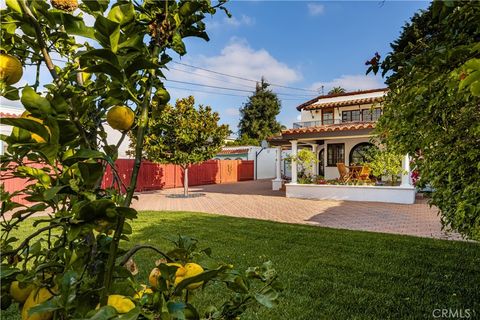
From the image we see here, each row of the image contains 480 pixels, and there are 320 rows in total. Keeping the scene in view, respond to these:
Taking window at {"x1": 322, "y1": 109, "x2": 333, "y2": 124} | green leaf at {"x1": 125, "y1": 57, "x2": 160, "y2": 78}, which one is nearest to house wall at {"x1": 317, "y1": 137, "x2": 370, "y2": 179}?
window at {"x1": 322, "y1": 109, "x2": 333, "y2": 124}

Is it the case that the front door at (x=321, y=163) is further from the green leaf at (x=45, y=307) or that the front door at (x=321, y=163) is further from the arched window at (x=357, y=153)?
the green leaf at (x=45, y=307)

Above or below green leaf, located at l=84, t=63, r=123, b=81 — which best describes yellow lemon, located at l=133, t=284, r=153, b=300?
below

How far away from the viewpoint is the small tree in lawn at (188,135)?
14898mm

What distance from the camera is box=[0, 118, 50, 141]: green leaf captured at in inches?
23.0

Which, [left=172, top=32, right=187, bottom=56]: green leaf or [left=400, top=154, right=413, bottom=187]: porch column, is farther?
[left=400, top=154, right=413, bottom=187]: porch column

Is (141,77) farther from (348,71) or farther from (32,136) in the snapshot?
(348,71)

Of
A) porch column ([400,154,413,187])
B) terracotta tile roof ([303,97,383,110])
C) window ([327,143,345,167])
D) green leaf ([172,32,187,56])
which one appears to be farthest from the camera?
terracotta tile roof ([303,97,383,110])

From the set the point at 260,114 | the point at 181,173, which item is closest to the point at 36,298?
the point at 181,173

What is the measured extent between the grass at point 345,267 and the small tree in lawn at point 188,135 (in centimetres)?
710

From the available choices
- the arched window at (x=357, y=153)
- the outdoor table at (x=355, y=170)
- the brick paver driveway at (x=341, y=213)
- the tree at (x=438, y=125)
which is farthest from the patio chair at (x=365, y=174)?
the tree at (x=438, y=125)

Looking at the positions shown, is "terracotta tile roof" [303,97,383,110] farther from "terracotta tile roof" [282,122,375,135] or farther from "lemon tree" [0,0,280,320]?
"lemon tree" [0,0,280,320]

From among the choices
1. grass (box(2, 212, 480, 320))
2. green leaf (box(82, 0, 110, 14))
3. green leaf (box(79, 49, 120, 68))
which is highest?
green leaf (box(82, 0, 110, 14))

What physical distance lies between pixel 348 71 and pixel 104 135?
16672mm

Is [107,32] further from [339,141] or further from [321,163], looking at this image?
[321,163]
